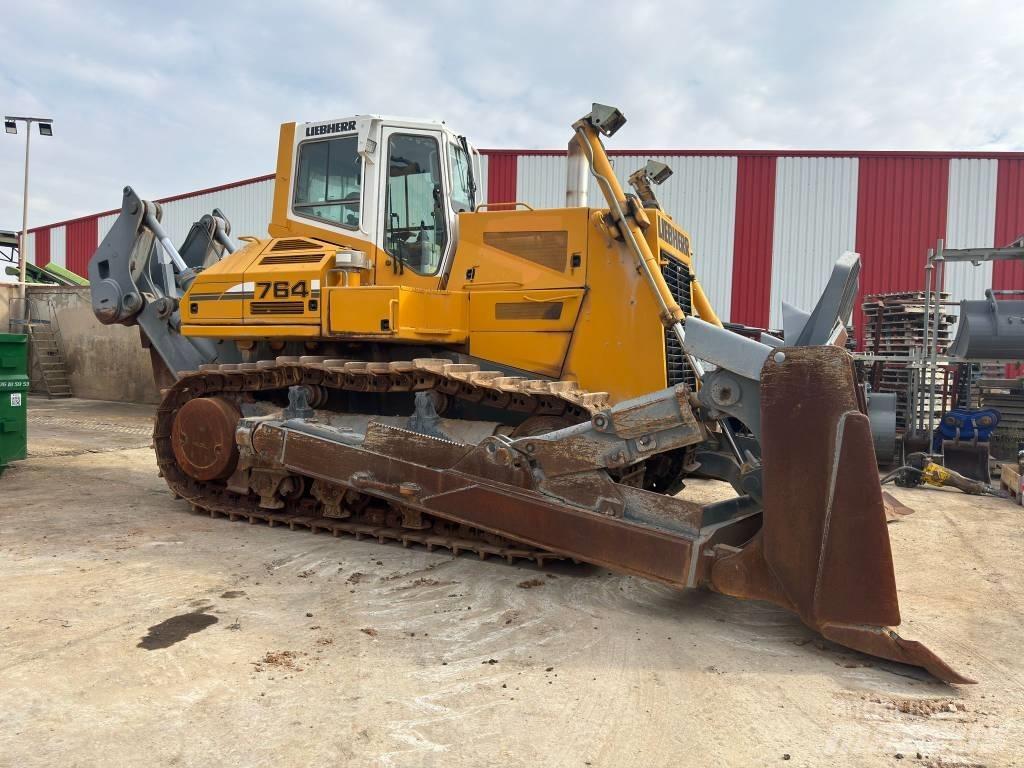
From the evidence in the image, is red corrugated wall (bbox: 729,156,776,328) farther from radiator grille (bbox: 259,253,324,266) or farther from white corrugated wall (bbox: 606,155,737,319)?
radiator grille (bbox: 259,253,324,266)

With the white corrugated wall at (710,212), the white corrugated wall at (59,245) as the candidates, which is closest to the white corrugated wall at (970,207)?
the white corrugated wall at (710,212)

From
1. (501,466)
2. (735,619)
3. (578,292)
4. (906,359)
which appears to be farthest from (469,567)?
(906,359)

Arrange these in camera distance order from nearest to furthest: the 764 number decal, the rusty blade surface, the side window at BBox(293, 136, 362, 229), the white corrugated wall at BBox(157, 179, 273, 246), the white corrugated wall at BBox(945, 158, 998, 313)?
the rusty blade surface → the 764 number decal → the side window at BBox(293, 136, 362, 229) → the white corrugated wall at BBox(945, 158, 998, 313) → the white corrugated wall at BBox(157, 179, 273, 246)

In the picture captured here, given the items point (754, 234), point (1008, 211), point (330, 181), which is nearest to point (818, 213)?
point (754, 234)

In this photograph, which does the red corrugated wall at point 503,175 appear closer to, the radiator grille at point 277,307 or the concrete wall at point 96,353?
A: the concrete wall at point 96,353

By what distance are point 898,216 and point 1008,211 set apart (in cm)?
240

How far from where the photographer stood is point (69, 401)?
16.5 meters

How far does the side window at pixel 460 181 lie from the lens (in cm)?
624

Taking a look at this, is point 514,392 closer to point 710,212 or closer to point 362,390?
point 362,390

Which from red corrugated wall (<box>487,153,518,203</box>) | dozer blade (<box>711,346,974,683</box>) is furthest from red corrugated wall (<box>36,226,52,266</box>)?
dozer blade (<box>711,346,974,683</box>)

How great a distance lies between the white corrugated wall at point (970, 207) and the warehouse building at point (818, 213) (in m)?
0.02

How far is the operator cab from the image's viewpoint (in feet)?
19.6

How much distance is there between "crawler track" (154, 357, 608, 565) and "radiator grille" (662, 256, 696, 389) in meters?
0.62

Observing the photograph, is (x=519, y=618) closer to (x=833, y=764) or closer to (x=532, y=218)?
(x=833, y=764)
